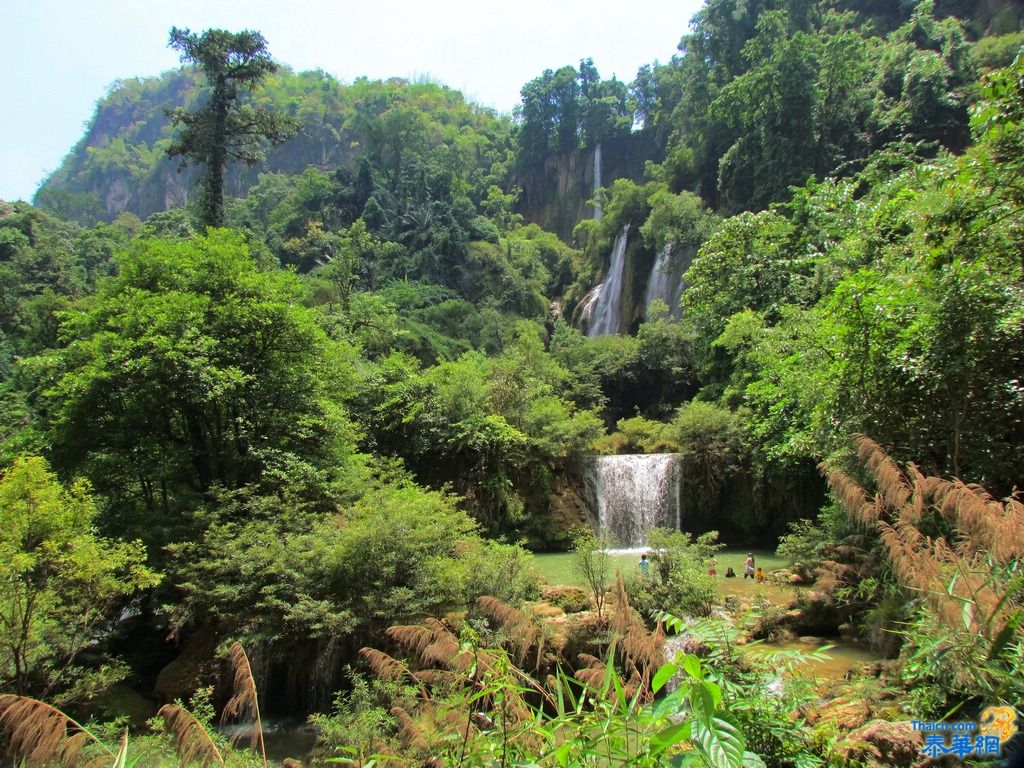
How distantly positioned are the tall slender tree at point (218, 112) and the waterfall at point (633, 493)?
18179 millimetres

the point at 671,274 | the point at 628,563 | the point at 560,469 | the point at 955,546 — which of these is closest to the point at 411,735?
the point at 955,546

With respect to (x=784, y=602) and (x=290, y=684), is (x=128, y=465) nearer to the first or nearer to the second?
(x=290, y=684)

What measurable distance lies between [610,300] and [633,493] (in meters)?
18.9

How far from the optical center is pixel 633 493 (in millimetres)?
19266

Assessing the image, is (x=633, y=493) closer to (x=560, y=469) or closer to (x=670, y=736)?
(x=560, y=469)

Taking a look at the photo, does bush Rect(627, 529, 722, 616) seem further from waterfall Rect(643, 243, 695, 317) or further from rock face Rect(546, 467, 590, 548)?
waterfall Rect(643, 243, 695, 317)

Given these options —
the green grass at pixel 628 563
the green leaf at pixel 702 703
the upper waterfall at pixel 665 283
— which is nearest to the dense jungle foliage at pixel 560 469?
the green leaf at pixel 702 703

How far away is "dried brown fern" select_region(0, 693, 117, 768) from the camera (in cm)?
215

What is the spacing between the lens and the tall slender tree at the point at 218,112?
21969 millimetres

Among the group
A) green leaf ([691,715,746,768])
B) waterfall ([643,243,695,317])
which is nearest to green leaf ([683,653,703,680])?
green leaf ([691,715,746,768])

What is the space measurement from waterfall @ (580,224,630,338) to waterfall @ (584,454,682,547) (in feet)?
53.0

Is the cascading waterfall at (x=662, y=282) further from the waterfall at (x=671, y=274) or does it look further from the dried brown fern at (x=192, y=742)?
the dried brown fern at (x=192, y=742)

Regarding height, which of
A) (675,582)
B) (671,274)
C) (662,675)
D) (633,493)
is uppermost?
(671,274)

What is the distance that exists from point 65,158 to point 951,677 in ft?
478
